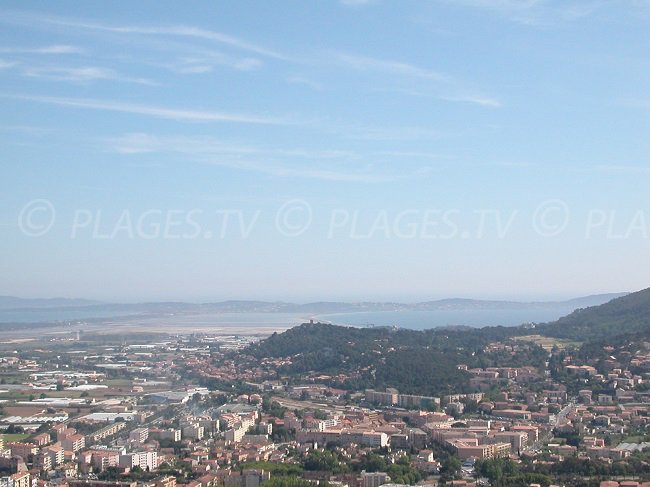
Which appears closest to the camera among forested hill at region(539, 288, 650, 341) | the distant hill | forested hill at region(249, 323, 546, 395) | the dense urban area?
the dense urban area

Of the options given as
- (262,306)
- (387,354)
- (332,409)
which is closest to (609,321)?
(387,354)

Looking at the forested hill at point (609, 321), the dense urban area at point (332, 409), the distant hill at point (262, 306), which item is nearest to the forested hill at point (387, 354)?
the dense urban area at point (332, 409)

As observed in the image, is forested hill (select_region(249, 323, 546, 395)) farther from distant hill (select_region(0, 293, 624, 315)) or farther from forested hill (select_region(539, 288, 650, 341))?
distant hill (select_region(0, 293, 624, 315))

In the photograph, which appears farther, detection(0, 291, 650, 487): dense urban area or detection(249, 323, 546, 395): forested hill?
detection(249, 323, 546, 395): forested hill

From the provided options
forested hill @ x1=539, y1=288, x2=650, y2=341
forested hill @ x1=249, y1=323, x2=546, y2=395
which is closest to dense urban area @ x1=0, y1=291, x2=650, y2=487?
forested hill @ x1=249, y1=323, x2=546, y2=395

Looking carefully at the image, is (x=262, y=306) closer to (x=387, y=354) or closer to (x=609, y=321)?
(x=609, y=321)

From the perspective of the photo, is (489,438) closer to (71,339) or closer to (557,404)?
(557,404)

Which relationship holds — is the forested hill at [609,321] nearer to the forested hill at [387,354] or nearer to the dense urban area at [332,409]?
the dense urban area at [332,409]
